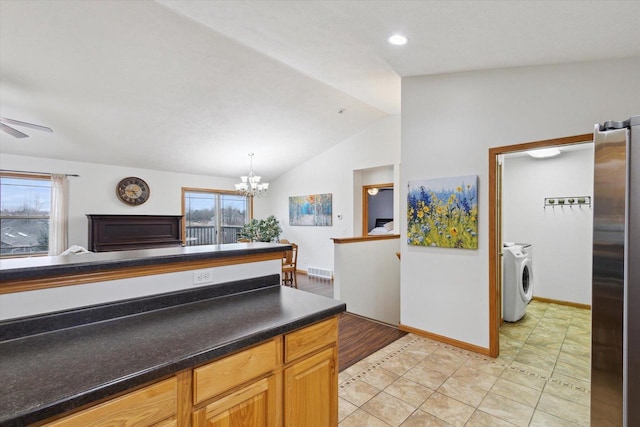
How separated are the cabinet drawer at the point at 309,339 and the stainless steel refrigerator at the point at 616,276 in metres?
1.10

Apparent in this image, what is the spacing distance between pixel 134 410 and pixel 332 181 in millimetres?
6206

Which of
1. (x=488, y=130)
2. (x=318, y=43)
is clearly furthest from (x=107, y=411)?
(x=488, y=130)

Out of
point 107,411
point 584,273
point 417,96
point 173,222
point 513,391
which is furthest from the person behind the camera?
point 173,222

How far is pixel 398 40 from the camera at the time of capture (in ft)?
8.37

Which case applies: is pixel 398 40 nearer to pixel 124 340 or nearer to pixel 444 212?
pixel 444 212

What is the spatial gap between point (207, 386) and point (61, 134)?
5274 millimetres

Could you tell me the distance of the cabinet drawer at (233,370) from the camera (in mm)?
1048

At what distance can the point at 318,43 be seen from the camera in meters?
2.92

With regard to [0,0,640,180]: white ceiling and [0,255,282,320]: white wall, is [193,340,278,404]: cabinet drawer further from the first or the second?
[0,0,640,180]: white ceiling

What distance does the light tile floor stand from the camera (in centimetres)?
203

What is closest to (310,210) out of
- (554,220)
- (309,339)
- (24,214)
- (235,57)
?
(235,57)

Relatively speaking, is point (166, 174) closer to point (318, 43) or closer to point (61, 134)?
point (61, 134)

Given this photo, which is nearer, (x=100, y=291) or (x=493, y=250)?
(x=100, y=291)

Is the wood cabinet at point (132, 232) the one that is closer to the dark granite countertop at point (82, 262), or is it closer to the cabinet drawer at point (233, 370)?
the dark granite countertop at point (82, 262)
